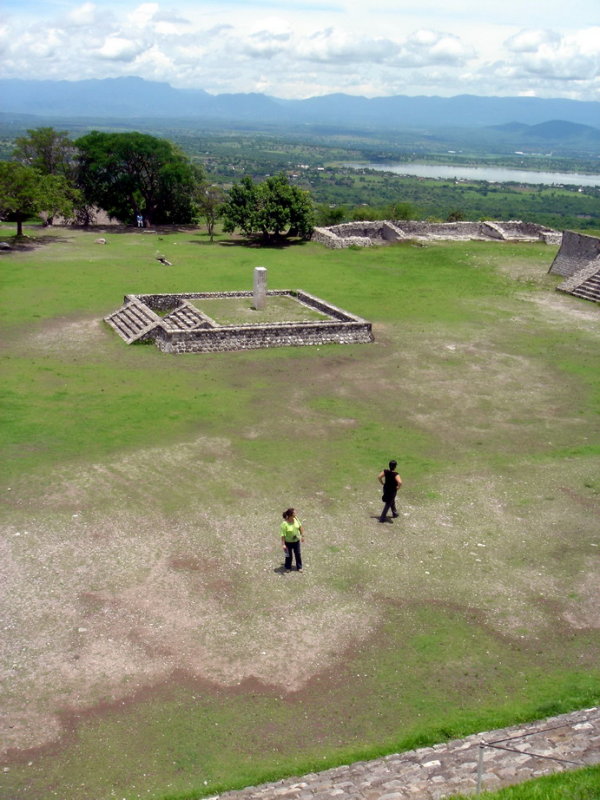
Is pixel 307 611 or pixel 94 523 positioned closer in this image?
pixel 307 611

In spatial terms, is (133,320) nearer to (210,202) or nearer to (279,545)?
(279,545)

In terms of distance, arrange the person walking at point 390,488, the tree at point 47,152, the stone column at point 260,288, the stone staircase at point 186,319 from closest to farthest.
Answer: the person walking at point 390,488 → the stone staircase at point 186,319 → the stone column at point 260,288 → the tree at point 47,152

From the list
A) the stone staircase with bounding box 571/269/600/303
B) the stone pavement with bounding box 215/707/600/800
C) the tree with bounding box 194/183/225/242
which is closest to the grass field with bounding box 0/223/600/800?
the stone pavement with bounding box 215/707/600/800

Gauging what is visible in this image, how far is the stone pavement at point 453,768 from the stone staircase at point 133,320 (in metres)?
17.3

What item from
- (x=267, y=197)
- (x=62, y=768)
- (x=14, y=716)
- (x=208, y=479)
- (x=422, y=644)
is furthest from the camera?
(x=267, y=197)

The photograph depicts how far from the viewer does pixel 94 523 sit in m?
12.8

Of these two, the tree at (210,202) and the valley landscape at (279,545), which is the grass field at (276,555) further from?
the tree at (210,202)

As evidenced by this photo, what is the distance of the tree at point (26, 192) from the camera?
36.1m

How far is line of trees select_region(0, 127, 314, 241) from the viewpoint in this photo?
133 feet

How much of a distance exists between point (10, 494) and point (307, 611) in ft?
20.5

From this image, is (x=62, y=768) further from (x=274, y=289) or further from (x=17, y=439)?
(x=274, y=289)

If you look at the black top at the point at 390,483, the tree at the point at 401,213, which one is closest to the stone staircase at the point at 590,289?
the tree at the point at 401,213

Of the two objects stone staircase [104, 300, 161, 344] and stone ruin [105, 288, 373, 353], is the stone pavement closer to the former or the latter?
stone ruin [105, 288, 373, 353]

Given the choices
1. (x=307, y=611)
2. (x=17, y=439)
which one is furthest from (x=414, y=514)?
(x=17, y=439)
